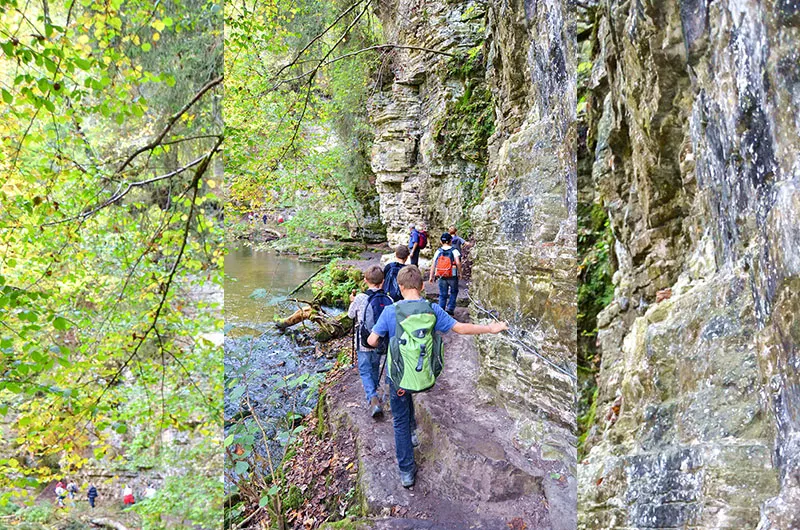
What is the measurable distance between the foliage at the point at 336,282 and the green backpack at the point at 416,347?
6.03ft

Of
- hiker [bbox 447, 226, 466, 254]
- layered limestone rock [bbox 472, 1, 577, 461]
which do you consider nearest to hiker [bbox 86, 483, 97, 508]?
hiker [bbox 447, 226, 466, 254]

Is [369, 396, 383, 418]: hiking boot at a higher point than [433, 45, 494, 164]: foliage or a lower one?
lower

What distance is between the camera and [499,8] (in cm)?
262

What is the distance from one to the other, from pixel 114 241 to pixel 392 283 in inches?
105

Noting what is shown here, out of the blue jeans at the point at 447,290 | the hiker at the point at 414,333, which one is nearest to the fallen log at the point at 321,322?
the blue jeans at the point at 447,290

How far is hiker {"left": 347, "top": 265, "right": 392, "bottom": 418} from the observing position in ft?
8.91

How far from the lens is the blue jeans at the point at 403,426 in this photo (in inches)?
88.0

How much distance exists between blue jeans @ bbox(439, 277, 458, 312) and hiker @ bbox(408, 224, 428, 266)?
0.33m

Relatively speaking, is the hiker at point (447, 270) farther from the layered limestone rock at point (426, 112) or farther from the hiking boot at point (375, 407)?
the hiking boot at point (375, 407)

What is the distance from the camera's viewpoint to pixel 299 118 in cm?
361

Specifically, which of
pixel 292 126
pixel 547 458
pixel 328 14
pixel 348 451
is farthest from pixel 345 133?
pixel 547 458

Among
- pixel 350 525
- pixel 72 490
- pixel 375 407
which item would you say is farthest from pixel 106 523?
pixel 350 525

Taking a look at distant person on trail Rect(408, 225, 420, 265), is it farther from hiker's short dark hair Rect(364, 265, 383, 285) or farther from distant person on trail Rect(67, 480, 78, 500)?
distant person on trail Rect(67, 480, 78, 500)

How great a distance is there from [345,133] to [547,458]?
337 cm
